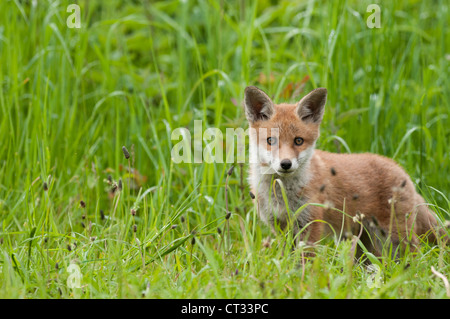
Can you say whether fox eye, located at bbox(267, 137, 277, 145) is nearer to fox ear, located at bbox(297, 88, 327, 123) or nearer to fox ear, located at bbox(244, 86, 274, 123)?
fox ear, located at bbox(244, 86, 274, 123)

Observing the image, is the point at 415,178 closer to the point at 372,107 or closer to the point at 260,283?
the point at 372,107

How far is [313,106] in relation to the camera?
174 inches


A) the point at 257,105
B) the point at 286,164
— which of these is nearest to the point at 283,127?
the point at 257,105

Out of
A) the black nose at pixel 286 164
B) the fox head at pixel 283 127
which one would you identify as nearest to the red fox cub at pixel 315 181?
the fox head at pixel 283 127

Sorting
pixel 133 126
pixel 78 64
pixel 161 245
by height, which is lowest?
pixel 161 245

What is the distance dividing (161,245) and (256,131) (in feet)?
4.04

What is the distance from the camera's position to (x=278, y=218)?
4.27 metres

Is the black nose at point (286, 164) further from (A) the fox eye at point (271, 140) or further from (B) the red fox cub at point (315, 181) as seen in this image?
(A) the fox eye at point (271, 140)

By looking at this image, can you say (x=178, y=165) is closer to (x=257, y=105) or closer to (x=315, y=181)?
(x=257, y=105)

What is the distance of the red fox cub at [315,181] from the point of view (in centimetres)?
421

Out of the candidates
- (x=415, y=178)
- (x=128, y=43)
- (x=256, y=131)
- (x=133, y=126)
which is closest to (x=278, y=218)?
(x=256, y=131)

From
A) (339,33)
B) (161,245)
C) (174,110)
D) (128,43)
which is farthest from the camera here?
(128,43)
